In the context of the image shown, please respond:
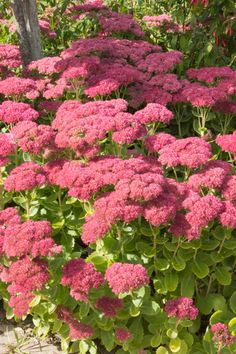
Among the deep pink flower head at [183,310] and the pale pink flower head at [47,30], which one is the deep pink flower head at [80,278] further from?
the pale pink flower head at [47,30]

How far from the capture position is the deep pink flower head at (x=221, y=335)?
2.50 metres

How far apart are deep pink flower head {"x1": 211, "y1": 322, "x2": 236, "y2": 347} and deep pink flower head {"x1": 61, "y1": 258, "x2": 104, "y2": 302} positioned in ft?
2.06

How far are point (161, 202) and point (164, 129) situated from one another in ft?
5.41

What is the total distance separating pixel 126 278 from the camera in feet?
7.73

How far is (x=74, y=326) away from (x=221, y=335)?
0.75m

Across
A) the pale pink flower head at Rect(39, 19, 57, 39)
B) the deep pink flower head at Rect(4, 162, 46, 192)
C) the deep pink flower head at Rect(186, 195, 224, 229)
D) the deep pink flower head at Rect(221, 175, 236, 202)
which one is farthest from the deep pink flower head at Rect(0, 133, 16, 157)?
the pale pink flower head at Rect(39, 19, 57, 39)

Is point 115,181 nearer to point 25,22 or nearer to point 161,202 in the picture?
point 161,202

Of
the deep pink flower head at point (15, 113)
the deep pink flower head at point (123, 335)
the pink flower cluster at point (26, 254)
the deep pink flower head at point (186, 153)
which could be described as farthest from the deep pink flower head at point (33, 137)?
the deep pink flower head at point (123, 335)

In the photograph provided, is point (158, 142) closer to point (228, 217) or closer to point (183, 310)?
point (228, 217)

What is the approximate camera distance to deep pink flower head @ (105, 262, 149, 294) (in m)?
2.34

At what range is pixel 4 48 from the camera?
14.3 feet

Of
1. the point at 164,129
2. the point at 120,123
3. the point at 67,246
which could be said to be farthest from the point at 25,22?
the point at 67,246

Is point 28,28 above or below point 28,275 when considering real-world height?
above

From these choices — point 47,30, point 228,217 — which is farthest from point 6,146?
point 47,30
